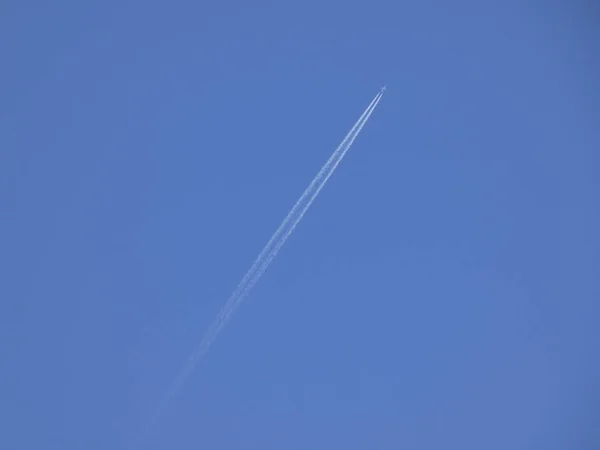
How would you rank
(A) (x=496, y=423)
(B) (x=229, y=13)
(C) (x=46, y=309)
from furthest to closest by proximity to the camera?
1. (A) (x=496, y=423)
2. (B) (x=229, y=13)
3. (C) (x=46, y=309)

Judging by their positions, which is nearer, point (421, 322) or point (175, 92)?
point (175, 92)

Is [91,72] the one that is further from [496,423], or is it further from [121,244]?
[496,423]

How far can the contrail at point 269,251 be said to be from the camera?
154 centimetres

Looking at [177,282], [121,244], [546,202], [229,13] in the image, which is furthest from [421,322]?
[229,13]

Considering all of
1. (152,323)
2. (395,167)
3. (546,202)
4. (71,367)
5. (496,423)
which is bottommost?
(71,367)

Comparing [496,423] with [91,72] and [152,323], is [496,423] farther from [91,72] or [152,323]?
[91,72]

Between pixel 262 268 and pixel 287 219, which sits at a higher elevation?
pixel 287 219

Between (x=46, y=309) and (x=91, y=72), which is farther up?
(x=91, y=72)

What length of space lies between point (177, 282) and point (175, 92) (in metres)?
0.39

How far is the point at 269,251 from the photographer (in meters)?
1.58

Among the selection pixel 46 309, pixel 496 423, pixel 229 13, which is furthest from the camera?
pixel 496 423

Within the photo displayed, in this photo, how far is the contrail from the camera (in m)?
1.54

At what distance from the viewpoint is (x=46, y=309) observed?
1.47 m

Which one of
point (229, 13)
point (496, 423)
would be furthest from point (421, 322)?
point (229, 13)
